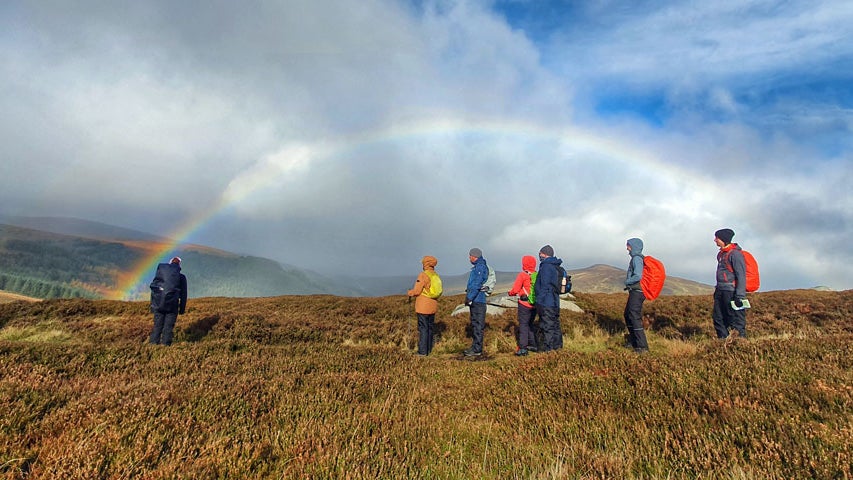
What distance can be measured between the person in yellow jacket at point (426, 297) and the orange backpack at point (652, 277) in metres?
4.90

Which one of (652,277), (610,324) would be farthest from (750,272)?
(610,324)

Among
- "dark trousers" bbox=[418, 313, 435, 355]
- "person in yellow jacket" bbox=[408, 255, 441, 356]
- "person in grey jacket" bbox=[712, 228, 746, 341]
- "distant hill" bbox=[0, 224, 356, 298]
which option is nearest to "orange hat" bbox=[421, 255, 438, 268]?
"person in yellow jacket" bbox=[408, 255, 441, 356]

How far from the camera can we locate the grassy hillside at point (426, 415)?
117 inches

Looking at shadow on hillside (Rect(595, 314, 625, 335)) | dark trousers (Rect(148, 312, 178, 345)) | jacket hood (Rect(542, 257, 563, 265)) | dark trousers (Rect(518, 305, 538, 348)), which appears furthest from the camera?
shadow on hillside (Rect(595, 314, 625, 335))

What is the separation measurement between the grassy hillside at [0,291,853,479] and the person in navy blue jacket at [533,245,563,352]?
2.67m

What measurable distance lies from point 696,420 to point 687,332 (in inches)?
427

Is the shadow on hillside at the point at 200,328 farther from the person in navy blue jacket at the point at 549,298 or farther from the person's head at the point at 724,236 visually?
the person's head at the point at 724,236

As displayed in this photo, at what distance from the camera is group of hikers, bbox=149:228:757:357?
8.88 meters

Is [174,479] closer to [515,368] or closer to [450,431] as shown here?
[450,431]

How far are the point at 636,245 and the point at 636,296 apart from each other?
1203 millimetres

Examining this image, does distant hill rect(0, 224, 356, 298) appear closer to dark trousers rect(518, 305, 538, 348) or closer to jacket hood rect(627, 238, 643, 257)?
dark trousers rect(518, 305, 538, 348)

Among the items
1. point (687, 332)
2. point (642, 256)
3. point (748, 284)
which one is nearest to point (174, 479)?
point (642, 256)

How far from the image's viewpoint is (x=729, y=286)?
8.85 meters

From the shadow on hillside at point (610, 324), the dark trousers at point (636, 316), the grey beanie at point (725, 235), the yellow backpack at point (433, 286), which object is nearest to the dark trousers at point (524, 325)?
the yellow backpack at point (433, 286)
